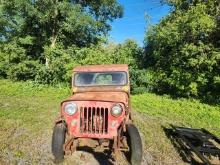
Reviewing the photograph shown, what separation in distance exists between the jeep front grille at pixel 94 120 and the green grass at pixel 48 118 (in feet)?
4.05

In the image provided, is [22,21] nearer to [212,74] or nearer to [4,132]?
[212,74]

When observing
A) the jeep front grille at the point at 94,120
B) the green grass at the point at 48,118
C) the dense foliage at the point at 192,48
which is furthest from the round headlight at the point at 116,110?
the dense foliage at the point at 192,48

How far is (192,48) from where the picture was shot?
64.1ft

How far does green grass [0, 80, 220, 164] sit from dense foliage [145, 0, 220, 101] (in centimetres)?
151

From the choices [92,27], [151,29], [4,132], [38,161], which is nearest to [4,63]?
[92,27]

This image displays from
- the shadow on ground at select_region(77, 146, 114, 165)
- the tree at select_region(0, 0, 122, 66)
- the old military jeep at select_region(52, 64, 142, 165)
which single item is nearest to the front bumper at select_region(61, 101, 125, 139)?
the old military jeep at select_region(52, 64, 142, 165)

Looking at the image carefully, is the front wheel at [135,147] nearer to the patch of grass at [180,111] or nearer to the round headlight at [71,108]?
the round headlight at [71,108]

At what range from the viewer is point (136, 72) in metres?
21.5

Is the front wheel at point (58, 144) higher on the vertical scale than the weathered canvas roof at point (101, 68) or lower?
lower

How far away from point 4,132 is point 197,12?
13.1 m

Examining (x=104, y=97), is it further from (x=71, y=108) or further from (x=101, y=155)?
(x=101, y=155)

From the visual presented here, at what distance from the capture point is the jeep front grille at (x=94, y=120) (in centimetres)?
771

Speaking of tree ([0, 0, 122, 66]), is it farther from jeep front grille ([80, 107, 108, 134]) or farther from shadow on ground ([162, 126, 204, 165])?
jeep front grille ([80, 107, 108, 134])

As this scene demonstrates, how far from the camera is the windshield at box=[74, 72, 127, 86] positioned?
31.0ft
